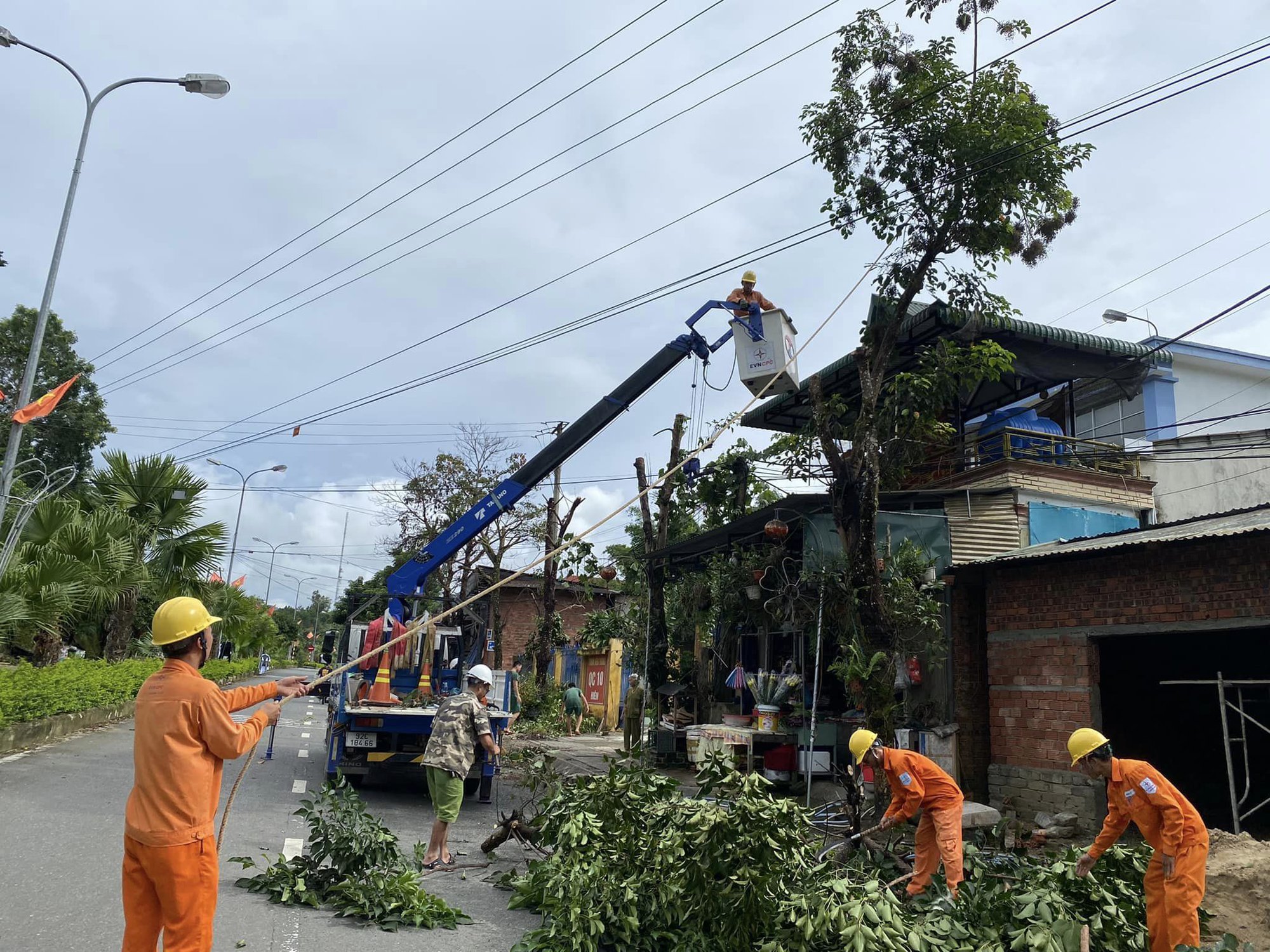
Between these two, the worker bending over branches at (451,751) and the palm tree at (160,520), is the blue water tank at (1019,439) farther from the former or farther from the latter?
the palm tree at (160,520)

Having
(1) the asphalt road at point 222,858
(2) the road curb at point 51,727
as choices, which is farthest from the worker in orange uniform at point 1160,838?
(2) the road curb at point 51,727

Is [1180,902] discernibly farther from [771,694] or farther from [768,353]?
[771,694]

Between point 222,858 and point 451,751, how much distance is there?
189 centimetres

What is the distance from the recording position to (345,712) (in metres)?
10.4

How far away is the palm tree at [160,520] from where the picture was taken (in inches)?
747

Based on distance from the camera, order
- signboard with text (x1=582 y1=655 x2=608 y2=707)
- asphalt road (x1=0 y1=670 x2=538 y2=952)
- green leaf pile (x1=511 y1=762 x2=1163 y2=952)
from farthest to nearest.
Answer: signboard with text (x1=582 y1=655 x2=608 y2=707) → asphalt road (x1=0 y1=670 x2=538 y2=952) → green leaf pile (x1=511 y1=762 x2=1163 y2=952)

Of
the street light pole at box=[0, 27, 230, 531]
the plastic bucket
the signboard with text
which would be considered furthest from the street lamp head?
the signboard with text

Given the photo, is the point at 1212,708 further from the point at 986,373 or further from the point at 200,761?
the point at 200,761

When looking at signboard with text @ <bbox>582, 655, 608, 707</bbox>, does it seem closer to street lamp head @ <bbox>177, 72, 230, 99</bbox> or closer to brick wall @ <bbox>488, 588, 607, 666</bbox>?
brick wall @ <bbox>488, 588, 607, 666</bbox>

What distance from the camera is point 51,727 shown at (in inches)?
575

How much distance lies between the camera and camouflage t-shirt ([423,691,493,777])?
773cm

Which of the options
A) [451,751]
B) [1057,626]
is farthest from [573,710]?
[451,751]

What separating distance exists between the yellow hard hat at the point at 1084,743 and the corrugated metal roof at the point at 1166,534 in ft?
12.9

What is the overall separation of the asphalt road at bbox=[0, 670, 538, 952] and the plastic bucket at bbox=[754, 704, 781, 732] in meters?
3.71
